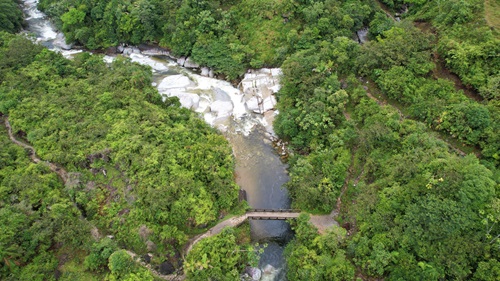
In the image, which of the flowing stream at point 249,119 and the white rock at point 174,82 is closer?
the flowing stream at point 249,119

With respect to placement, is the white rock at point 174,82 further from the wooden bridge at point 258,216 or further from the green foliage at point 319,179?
the wooden bridge at point 258,216

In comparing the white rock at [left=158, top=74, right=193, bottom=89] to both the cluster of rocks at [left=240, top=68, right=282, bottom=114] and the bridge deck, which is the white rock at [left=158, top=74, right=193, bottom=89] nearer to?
the cluster of rocks at [left=240, top=68, right=282, bottom=114]

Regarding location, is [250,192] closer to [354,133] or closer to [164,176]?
[164,176]

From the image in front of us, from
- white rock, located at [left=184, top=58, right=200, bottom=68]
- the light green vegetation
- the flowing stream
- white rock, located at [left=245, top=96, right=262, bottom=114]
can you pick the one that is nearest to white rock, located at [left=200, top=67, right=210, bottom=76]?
the flowing stream

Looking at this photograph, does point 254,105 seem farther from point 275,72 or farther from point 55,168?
point 55,168

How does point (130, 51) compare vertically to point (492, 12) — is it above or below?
below

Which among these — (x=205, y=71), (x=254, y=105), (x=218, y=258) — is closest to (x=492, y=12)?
(x=254, y=105)

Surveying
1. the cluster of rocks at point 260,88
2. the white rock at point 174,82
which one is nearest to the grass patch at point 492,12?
the cluster of rocks at point 260,88
